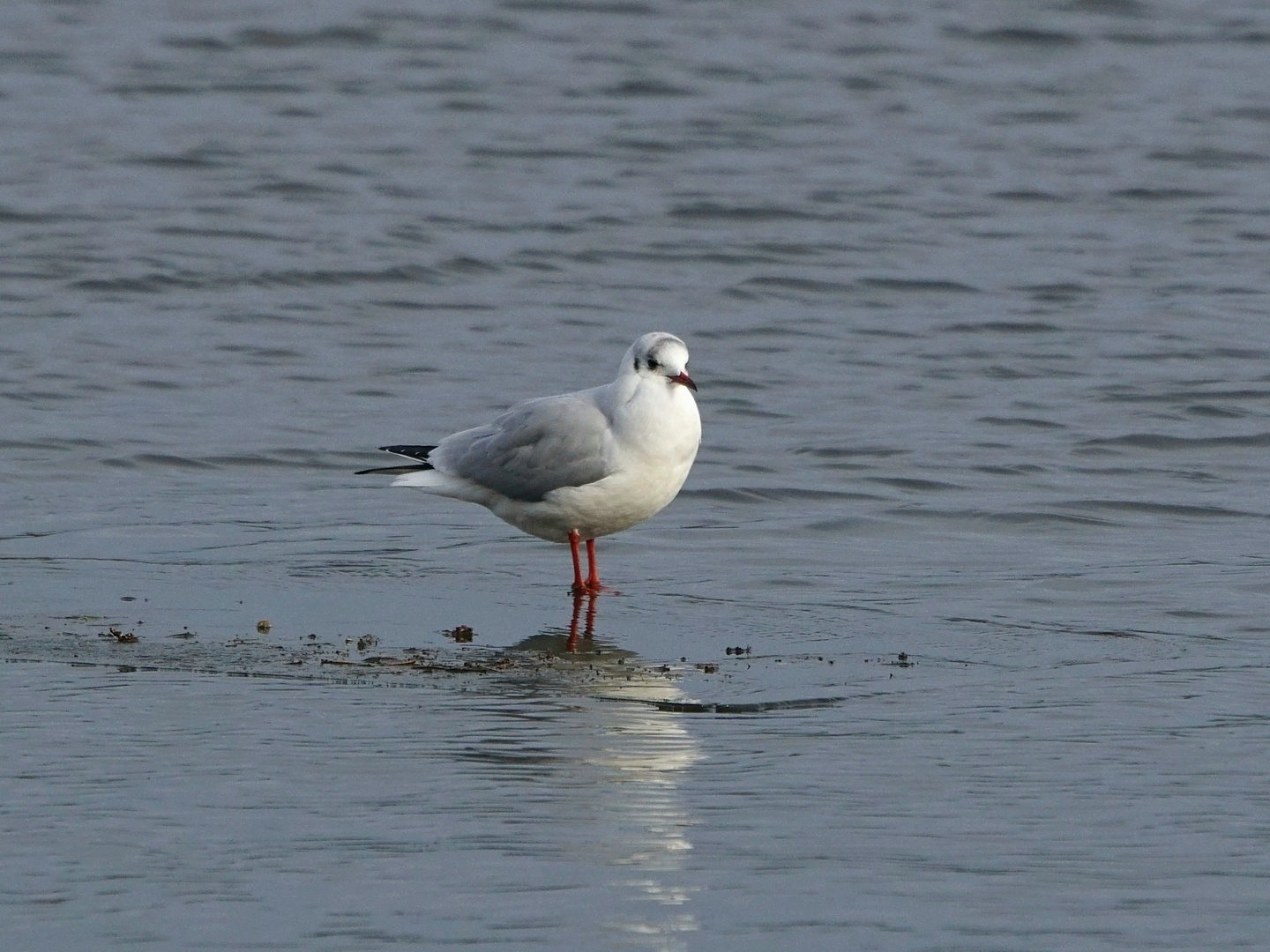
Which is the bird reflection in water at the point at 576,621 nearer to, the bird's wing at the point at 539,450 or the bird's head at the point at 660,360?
the bird's wing at the point at 539,450

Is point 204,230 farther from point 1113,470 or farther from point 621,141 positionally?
point 1113,470

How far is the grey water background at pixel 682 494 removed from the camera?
184 inches

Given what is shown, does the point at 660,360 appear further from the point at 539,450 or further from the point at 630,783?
the point at 630,783

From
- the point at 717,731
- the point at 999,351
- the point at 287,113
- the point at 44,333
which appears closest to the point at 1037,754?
the point at 717,731

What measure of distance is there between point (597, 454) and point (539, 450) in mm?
267

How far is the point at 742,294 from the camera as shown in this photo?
1511cm

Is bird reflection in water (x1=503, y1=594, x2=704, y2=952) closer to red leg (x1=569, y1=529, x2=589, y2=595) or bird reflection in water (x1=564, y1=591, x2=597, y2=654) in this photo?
bird reflection in water (x1=564, y1=591, x2=597, y2=654)

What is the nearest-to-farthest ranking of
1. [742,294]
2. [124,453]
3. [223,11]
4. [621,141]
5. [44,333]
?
[124,453]
[44,333]
[742,294]
[621,141]
[223,11]

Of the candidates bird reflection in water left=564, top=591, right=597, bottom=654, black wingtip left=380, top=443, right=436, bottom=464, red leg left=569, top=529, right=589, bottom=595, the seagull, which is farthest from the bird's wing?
bird reflection in water left=564, top=591, right=597, bottom=654

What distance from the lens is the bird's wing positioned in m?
7.99

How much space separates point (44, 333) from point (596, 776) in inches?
353

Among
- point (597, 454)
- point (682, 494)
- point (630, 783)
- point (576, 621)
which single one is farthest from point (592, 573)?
point (630, 783)

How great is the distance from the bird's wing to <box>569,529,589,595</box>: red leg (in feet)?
0.64

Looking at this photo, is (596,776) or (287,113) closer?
(596,776)
